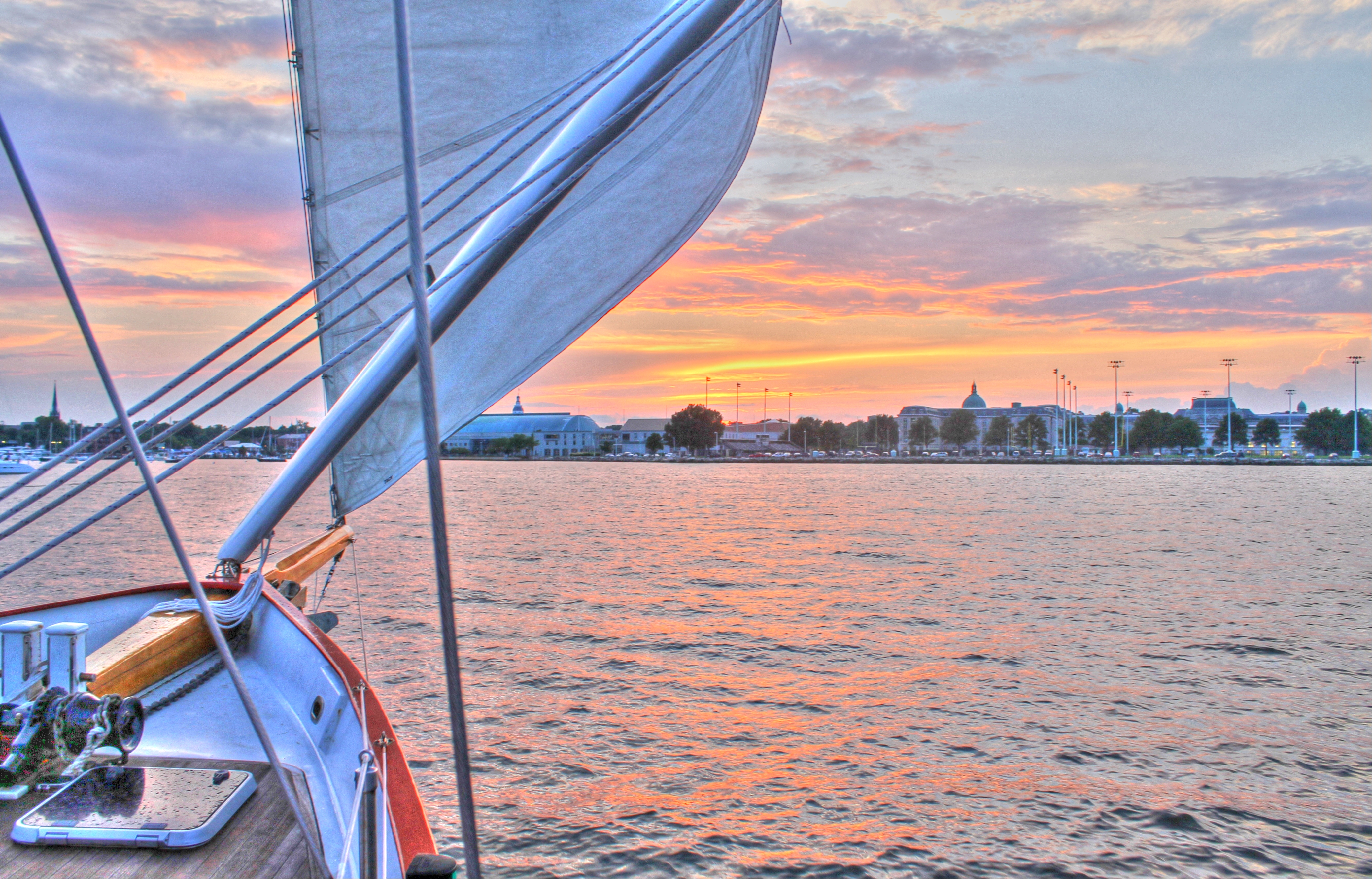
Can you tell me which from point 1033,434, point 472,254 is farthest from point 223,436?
point 1033,434

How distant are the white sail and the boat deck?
8.06ft

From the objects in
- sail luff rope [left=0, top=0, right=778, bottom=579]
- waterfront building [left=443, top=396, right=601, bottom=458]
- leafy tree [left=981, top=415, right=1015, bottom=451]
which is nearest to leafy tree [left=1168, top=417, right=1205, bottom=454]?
leafy tree [left=981, top=415, right=1015, bottom=451]

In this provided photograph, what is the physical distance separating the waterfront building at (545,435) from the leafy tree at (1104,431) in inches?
3888

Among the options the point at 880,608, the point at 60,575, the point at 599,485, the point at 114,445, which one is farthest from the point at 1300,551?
the point at 599,485

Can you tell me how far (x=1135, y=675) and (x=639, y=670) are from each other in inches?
262

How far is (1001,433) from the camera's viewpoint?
17075 cm

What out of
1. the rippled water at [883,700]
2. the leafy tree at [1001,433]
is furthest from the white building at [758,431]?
the rippled water at [883,700]

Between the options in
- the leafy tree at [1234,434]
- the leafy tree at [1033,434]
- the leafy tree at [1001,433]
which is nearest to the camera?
the leafy tree at [1234,434]

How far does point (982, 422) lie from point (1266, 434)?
183ft

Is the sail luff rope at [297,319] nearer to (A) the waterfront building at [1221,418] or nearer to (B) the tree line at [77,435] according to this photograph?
(B) the tree line at [77,435]

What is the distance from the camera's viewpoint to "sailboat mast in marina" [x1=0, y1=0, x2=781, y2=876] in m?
2.46

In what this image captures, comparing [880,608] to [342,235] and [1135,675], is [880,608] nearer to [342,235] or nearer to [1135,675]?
[1135,675]

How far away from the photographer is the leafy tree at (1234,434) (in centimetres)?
15838

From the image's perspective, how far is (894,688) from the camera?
967 centimetres
